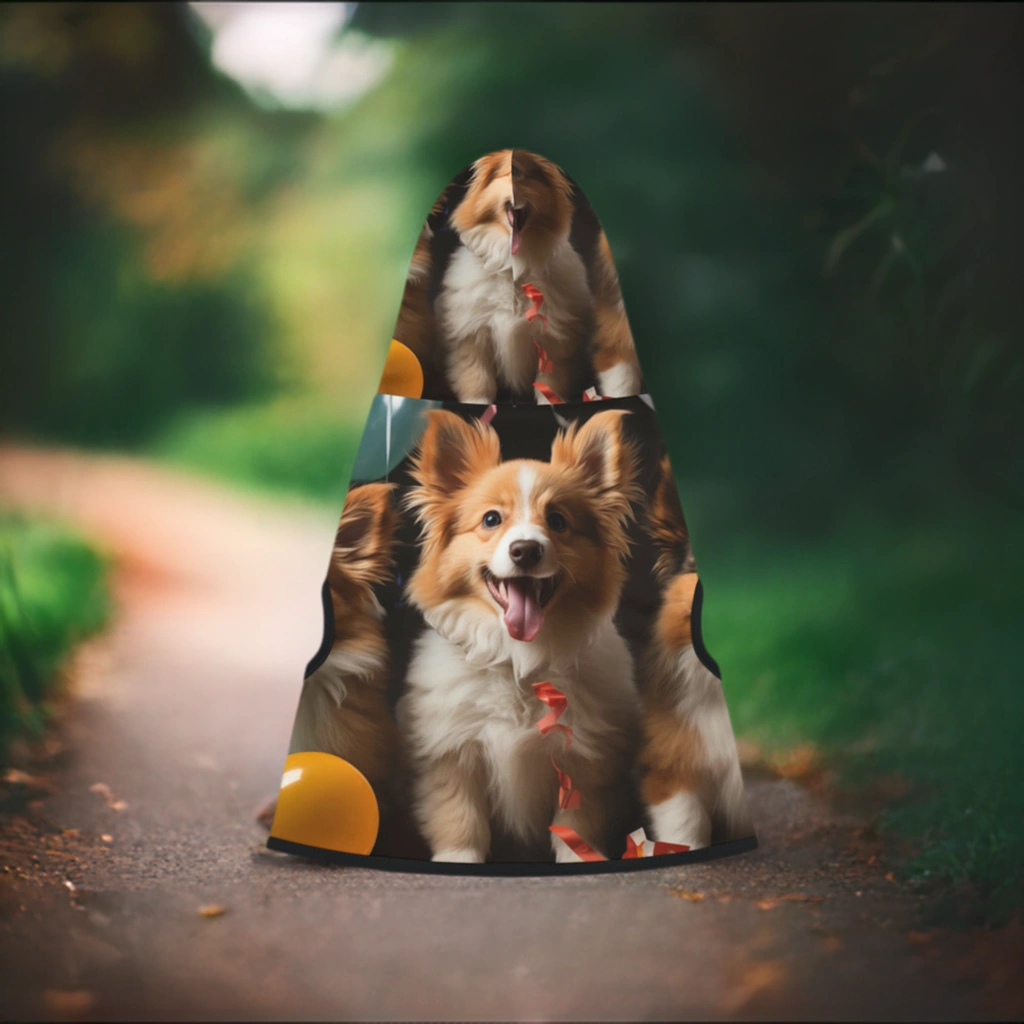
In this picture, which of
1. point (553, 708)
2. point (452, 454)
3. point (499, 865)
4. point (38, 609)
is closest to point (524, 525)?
point (452, 454)

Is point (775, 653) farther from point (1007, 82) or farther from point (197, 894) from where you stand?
point (1007, 82)

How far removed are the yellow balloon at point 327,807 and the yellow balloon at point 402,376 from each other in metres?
0.55

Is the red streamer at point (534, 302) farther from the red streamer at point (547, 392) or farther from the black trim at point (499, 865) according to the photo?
the black trim at point (499, 865)

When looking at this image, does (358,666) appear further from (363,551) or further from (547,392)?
(547,392)

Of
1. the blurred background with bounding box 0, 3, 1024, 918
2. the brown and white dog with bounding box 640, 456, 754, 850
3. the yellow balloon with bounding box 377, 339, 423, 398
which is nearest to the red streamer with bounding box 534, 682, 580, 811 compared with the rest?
the brown and white dog with bounding box 640, 456, 754, 850

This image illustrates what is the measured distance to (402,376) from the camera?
53.2 inches

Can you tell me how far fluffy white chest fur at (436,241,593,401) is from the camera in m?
1.35

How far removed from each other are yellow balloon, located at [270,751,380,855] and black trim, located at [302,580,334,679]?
123 mm

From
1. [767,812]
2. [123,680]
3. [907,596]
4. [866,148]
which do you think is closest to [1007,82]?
[866,148]

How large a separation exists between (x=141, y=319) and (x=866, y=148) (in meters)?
1.36

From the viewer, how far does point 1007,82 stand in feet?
5.46

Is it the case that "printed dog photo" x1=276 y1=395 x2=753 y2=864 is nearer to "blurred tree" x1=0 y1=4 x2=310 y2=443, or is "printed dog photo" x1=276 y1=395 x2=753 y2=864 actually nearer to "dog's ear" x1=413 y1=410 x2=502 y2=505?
"dog's ear" x1=413 y1=410 x2=502 y2=505

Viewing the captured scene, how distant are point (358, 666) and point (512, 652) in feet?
0.75

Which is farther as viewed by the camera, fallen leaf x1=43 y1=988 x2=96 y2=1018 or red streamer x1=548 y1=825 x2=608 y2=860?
red streamer x1=548 y1=825 x2=608 y2=860
